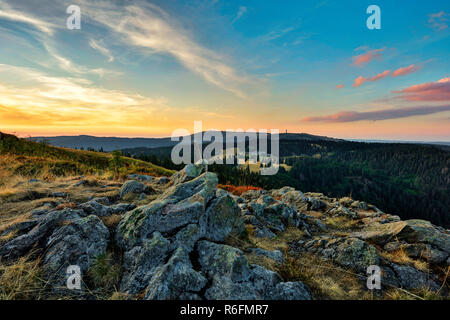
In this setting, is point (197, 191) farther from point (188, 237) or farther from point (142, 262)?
point (142, 262)

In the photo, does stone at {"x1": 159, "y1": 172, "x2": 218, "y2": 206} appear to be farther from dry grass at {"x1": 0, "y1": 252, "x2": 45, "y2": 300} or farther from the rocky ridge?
dry grass at {"x1": 0, "y1": 252, "x2": 45, "y2": 300}

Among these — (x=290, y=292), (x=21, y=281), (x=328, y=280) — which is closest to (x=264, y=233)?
(x=328, y=280)

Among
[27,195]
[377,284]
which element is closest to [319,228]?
[377,284]

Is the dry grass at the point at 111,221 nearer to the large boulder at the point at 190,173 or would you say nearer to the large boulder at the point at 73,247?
the large boulder at the point at 73,247

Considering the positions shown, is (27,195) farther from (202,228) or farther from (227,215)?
(227,215)

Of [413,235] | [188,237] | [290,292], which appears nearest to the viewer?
[290,292]

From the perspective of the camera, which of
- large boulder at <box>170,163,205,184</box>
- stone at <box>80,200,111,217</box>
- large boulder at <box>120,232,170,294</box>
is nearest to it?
large boulder at <box>120,232,170,294</box>

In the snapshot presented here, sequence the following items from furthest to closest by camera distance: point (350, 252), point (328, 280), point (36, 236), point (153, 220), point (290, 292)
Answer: point (350, 252) < point (153, 220) < point (36, 236) < point (328, 280) < point (290, 292)

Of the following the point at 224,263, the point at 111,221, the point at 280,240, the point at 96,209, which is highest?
the point at 96,209

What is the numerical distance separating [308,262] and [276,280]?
2.42 meters

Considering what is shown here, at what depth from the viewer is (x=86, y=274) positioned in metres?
4.36
